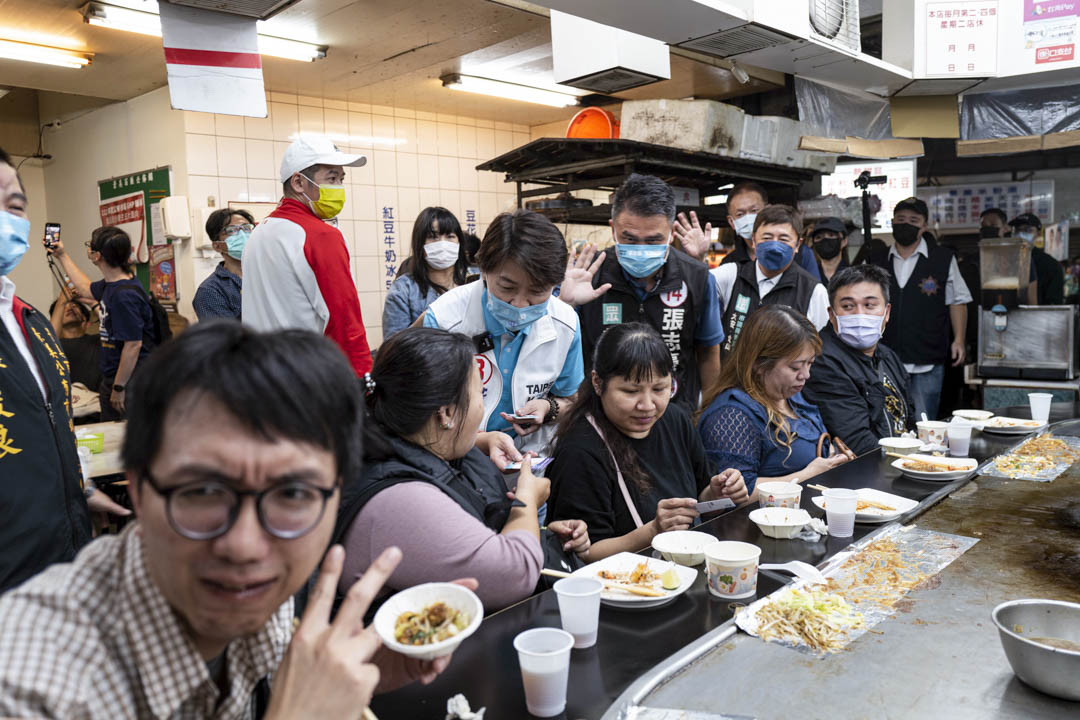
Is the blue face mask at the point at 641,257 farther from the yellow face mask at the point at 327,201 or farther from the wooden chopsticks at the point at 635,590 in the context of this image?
the wooden chopsticks at the point at 635,590

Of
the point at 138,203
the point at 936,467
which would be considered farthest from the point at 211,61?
the point at 138,203

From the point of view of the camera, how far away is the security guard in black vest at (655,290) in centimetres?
295

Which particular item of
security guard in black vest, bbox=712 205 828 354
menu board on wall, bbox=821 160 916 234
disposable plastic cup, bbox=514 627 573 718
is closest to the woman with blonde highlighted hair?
security guard in black vest, bbox=712 205 828 354

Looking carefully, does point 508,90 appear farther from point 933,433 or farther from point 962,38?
point 933,433

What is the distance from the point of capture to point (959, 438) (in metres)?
2.80

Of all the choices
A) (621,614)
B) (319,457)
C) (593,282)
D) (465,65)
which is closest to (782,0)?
(593,282)

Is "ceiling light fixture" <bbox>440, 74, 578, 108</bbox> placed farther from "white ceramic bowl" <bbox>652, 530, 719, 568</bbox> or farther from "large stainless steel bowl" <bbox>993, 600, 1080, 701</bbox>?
"large stainless steel bowl" <bbox>993, 600, 1080, 701</bbox>

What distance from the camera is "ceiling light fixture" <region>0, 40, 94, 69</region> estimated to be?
464 centimetres

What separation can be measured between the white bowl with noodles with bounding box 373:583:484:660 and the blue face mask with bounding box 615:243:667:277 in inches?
78.7

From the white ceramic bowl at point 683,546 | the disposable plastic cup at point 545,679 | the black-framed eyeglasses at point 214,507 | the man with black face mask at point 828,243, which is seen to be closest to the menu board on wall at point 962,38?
the man with black face mask at point 828,243

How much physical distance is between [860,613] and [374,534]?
0.98 m

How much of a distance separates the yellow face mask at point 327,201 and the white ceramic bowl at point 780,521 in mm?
1984

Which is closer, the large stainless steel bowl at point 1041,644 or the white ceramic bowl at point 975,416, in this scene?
the large stainless steel bowl at point 1041,644

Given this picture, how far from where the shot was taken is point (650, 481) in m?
2.32
